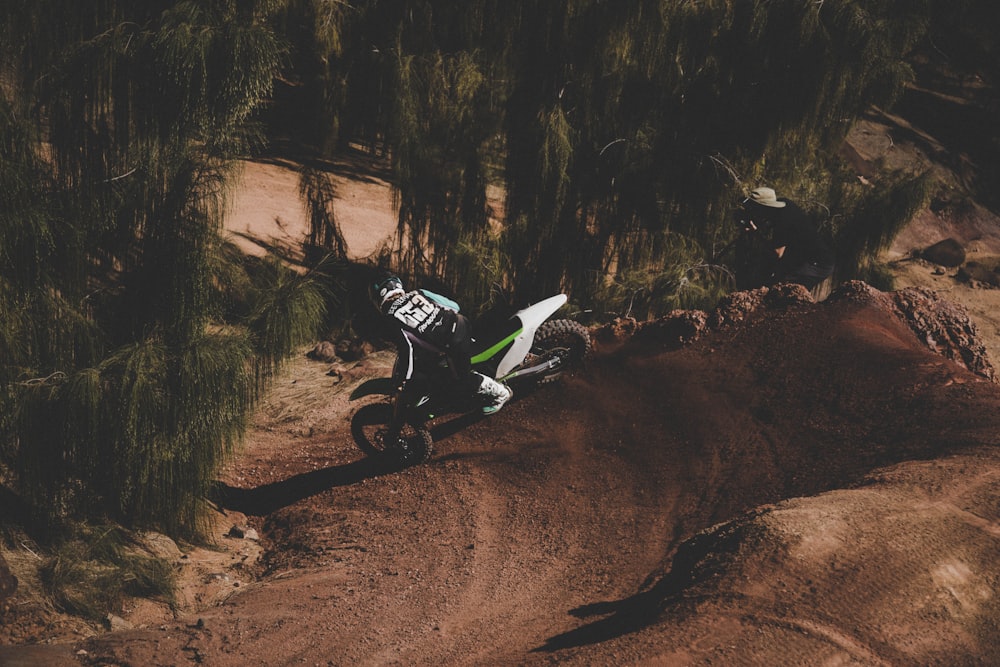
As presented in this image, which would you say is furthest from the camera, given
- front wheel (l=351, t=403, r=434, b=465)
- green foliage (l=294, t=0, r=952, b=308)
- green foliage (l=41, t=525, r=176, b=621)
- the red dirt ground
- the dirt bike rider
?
green foliage (l=294, t=0, r=952, b=308)

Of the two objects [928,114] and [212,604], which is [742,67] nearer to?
Result: [212,604]

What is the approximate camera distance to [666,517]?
6.19 metres

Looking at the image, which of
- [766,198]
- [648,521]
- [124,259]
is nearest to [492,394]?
[648,521]

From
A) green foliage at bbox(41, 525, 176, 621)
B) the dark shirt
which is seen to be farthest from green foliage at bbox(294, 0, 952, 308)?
green foliage at bbox(41, 525, 176, 621)

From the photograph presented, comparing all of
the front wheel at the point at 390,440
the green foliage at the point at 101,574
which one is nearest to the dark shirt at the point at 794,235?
the front wheel at the point at 390,440

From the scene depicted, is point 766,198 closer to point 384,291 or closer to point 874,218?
point 874,218

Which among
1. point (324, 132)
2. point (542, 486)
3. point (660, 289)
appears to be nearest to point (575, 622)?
point (542, 486)

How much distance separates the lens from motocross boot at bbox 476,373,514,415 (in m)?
7.20

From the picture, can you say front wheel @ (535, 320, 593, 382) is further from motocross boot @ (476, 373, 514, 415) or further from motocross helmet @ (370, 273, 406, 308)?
motocross helmet @ (370, 273, 406, 308)

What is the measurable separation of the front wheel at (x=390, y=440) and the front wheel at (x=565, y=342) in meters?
1.33

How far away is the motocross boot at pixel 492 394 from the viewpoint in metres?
7.20

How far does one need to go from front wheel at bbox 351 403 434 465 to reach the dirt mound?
0.18 meters

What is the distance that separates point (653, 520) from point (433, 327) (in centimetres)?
228

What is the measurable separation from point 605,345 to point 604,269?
7.14 feet
